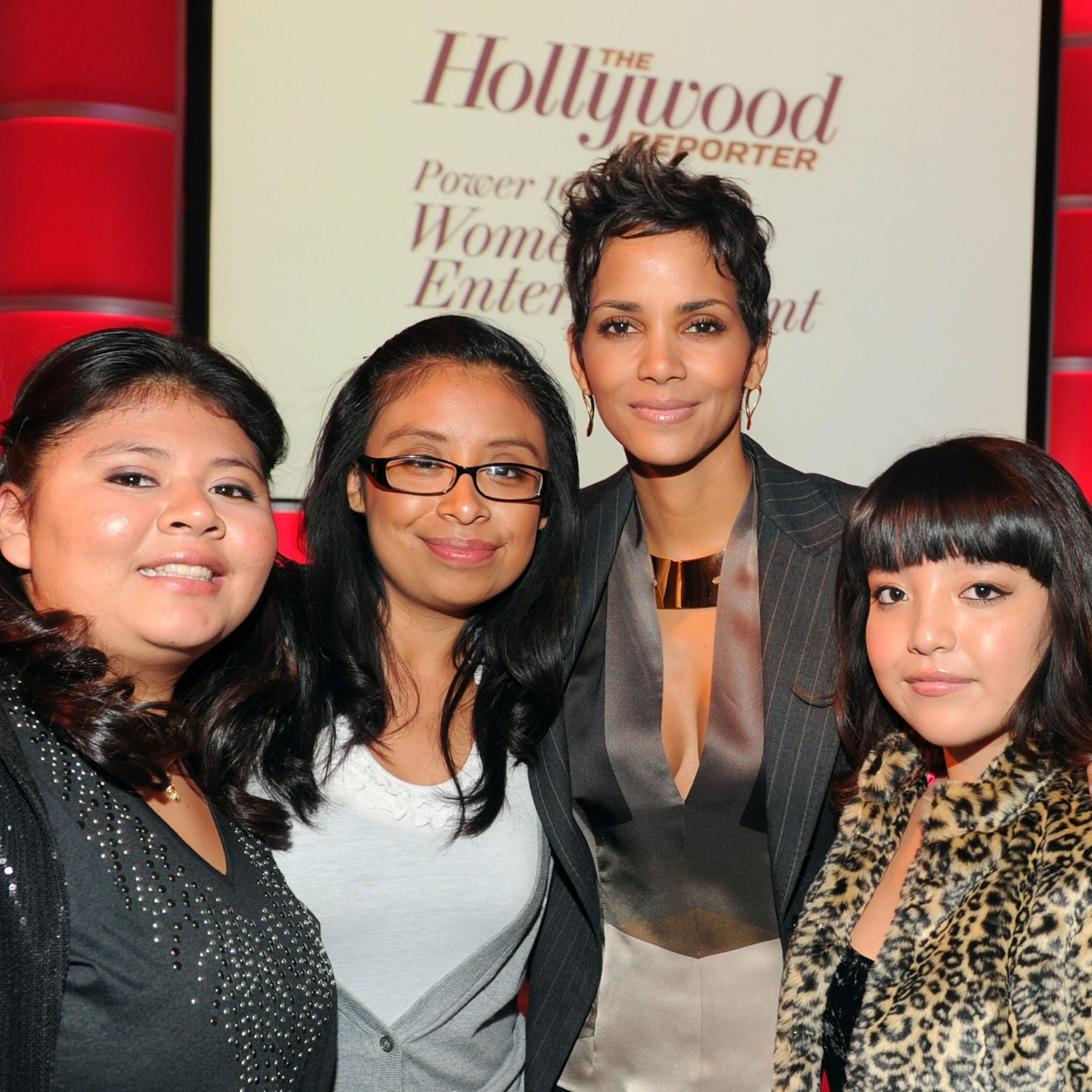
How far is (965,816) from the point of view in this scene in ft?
5.28

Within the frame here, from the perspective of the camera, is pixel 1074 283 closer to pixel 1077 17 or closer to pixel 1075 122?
pixel 1075 122

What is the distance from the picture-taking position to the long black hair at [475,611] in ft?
6.92

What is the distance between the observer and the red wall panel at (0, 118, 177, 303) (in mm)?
3367

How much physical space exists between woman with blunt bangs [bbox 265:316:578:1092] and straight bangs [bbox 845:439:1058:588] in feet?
2.10

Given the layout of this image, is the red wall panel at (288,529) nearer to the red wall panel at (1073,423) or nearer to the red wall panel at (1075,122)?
the red wall panel at (1073,423)

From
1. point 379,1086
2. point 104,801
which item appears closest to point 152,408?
point 104,801

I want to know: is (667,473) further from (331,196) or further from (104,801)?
(331,196)

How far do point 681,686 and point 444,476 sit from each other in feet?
2.03

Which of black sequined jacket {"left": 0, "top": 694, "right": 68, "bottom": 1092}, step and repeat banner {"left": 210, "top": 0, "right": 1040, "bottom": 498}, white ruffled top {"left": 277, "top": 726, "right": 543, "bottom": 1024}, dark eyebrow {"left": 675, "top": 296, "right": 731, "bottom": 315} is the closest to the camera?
Result: black sequined jacket {"left": 0, "top": 694, "right": 68, "bottom": 1092}

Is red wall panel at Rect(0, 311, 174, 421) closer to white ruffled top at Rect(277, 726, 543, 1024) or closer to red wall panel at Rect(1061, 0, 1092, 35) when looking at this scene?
white ruffled top at Rect(277, 726, 543, 1024)

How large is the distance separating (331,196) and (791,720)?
7.49ft

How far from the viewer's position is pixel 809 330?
3.96 m

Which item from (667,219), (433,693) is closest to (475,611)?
(433,693)

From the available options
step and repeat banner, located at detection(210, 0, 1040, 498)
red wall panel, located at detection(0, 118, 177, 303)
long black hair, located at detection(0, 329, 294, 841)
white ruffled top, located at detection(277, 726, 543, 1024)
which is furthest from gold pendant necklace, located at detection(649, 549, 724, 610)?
red wall panel, located at detection(0, 118, 177, 303)
